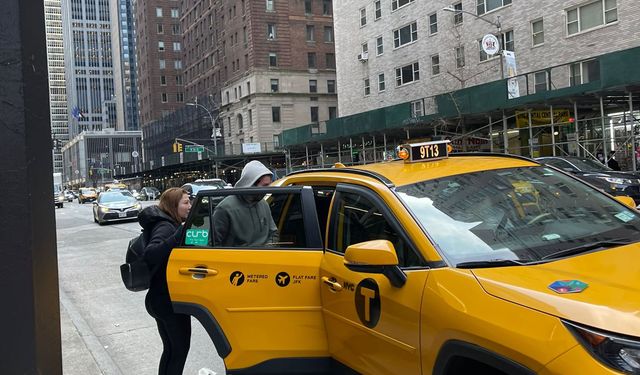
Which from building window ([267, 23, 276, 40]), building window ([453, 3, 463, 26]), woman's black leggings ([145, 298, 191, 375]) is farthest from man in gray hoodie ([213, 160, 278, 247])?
building window ([267, 23, 276, 40])

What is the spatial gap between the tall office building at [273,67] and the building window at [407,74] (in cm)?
2439

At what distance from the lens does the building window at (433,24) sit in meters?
37.4

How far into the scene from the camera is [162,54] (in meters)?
103

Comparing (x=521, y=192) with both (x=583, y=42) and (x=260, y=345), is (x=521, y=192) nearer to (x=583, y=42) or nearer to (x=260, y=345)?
(x=260, y=345)

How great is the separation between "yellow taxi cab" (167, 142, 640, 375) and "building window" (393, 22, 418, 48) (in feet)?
123

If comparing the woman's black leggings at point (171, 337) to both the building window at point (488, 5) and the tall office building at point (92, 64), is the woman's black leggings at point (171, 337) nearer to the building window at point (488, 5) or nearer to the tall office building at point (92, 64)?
the building window at point (488, 5)

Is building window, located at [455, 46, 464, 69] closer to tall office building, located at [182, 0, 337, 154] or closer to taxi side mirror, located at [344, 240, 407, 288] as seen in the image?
tall office building, located at [182, 0, 337, 154]

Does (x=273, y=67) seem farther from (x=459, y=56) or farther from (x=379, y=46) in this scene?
(x=459, y=56)

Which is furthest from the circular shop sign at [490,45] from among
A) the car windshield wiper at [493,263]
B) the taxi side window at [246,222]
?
the car windshield wiper at [493,263]

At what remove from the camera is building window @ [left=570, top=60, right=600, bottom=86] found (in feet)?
72.3

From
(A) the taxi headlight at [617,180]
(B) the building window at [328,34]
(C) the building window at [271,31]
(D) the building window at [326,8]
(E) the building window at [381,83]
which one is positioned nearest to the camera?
(A) the taxi headlight at [617,180]

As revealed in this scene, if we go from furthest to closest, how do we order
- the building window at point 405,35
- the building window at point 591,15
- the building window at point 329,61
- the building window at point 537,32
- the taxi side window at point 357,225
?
the building window at point 329,61 → the building window at point 405,35 → the building window at point 537,32 → the building window at point 591,15 → the taxi side window at point 357,225

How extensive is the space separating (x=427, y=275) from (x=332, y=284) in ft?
2.63

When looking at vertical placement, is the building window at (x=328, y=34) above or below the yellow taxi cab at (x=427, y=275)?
above
